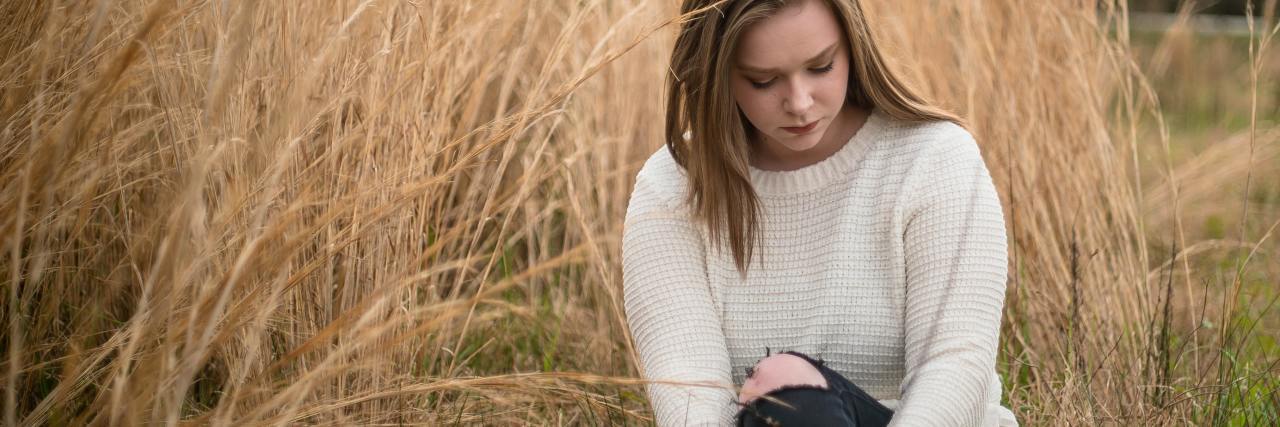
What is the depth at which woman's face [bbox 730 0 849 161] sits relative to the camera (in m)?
1.48

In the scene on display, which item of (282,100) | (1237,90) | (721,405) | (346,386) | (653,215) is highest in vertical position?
(282,100)

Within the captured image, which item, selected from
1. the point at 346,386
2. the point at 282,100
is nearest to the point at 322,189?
the point at 282,100

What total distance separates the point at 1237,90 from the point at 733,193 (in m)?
4.49

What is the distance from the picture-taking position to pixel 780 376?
4.67 feet

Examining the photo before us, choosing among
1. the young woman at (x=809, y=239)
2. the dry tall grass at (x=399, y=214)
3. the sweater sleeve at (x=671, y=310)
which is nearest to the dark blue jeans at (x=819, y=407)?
the young woman at (x=809, y=239)

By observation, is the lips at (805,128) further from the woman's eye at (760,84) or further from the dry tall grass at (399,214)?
the dry tall grass at (399,214)

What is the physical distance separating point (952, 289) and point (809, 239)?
228 mm

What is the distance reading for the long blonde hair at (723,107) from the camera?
5.03ft

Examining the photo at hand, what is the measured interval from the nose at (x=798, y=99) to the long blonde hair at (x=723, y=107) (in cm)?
9

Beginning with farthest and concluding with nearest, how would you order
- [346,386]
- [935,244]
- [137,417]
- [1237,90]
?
1. [1237,90]
2. [346,386]
3. [935,244]
4. [137,417]

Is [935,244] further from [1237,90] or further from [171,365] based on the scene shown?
[1237,90]

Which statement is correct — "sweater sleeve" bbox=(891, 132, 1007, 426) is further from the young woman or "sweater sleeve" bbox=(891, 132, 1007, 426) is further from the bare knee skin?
the bare knee skin

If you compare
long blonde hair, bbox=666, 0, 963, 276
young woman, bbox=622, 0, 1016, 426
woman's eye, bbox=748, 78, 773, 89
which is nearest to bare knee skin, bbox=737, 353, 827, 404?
young woman, bbox=622, 0, 1016, 426

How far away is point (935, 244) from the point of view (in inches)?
59.7
